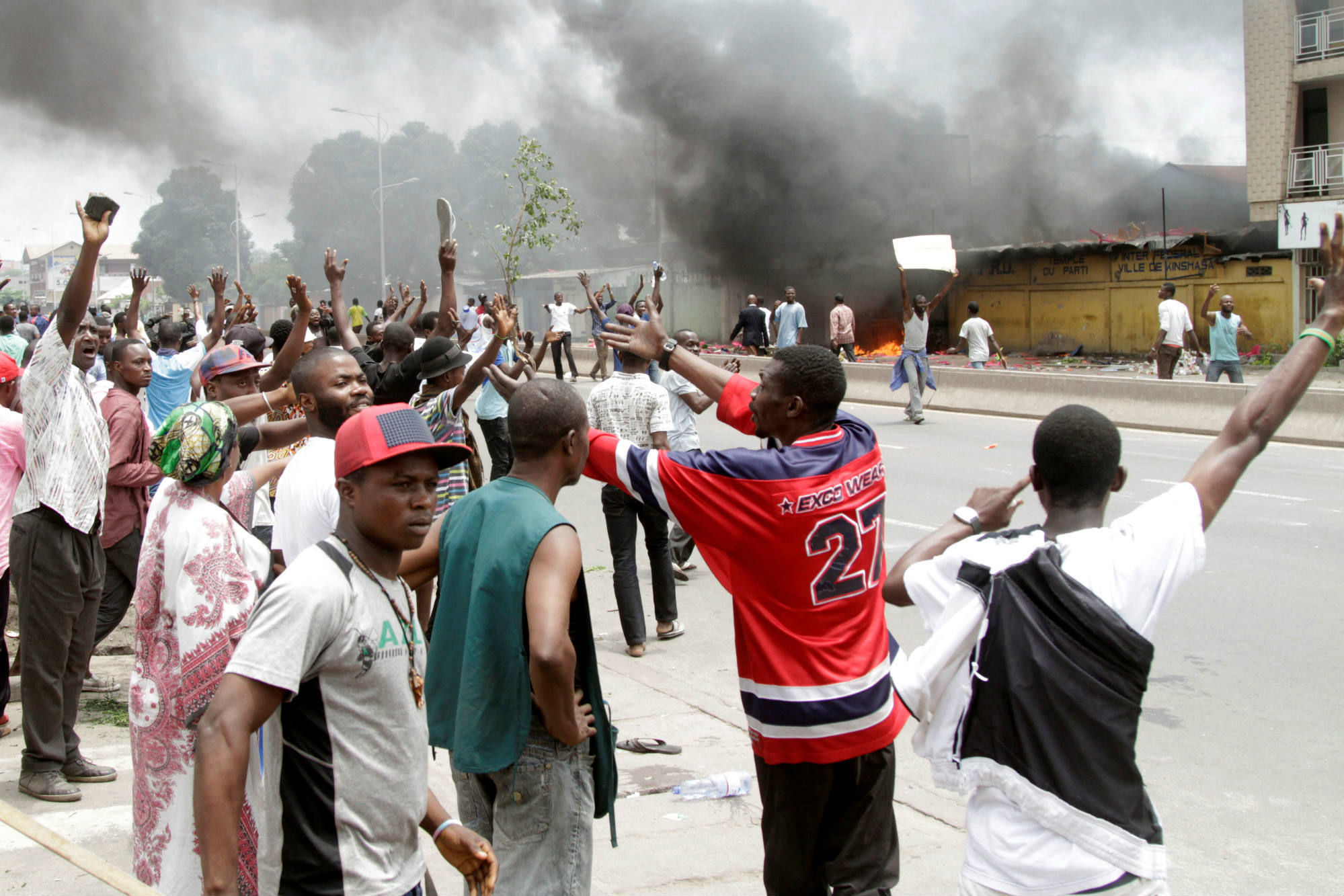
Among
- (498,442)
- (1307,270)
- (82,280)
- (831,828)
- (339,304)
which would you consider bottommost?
(831,828)

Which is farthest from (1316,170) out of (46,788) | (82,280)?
(46,788)

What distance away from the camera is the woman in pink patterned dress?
2.72m

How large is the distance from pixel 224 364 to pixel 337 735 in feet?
9.50

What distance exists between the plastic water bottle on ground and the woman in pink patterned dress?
78.7 inches

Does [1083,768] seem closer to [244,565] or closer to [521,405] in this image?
[521,405]

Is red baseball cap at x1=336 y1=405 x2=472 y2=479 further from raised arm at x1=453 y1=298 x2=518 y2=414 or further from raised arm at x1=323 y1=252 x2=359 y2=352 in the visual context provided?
raised arm at x1=323 y1=252 x2=359 y2=352

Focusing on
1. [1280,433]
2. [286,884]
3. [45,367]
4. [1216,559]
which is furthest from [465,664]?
[1280,433]

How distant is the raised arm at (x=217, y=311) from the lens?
28.7ft

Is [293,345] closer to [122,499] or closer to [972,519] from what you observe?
[122,499]

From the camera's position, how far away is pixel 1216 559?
7.94 m

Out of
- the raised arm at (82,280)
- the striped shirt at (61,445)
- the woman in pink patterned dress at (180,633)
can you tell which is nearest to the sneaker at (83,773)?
the striped shirt at (61,445)

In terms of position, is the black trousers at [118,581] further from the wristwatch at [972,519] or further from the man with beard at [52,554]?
the wristwatch at [972,519]

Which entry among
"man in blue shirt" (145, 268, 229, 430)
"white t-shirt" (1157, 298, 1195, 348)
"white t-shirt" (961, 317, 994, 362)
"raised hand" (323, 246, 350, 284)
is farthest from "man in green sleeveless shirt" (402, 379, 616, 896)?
"white t-shirt" (961, 317, 994, 362)

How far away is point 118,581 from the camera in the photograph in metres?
5.06
